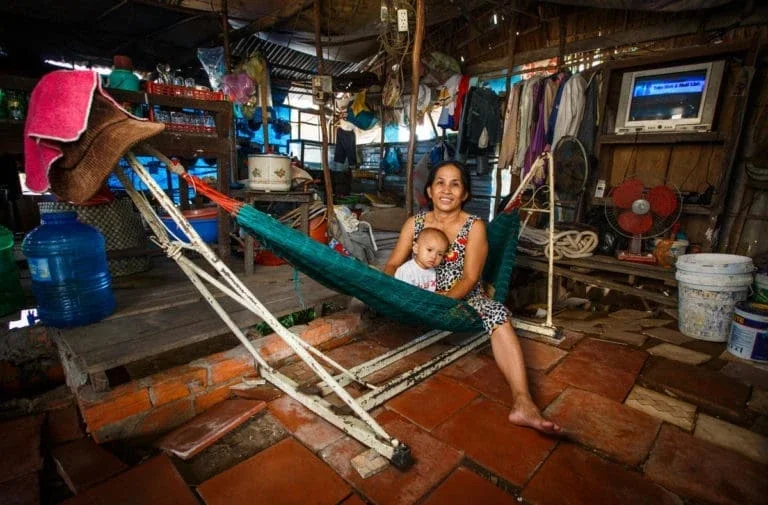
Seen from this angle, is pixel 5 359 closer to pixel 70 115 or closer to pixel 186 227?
pixel 186 227

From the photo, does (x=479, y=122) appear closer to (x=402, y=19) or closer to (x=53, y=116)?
(x=402, y=19)

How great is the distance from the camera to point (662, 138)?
3605 millimetres

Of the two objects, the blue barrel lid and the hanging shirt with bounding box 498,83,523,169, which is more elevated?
the hanging shirt with bounding box 498,83,523,169

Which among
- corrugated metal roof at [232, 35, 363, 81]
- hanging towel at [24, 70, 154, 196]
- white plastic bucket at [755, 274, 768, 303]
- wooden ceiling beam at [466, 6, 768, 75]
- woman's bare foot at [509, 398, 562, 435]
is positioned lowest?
woman's bare foot at [509, 398, 562, 435]

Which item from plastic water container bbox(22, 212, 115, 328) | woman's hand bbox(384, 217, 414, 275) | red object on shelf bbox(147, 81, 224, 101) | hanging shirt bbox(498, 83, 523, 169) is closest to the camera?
plastic water container bbox(22, 212, 115, 328)

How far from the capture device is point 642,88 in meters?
3.74

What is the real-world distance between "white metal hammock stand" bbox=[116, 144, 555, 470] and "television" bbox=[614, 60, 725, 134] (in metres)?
3.12

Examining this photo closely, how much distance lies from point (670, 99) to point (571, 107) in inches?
35.4

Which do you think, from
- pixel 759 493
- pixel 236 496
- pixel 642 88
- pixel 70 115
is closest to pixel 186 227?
pixel 70 115

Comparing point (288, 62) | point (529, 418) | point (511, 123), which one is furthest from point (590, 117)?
point (288, 62)

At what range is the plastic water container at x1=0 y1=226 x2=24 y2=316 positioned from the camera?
6.71ft

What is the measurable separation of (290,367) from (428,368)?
825mm

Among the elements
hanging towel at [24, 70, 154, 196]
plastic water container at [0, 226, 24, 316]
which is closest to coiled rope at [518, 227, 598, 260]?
hanging towel at [24, 70, 154, 196]

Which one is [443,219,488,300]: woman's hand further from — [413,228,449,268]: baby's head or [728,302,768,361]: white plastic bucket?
[728,302,768,361]: white plastic bucket
